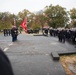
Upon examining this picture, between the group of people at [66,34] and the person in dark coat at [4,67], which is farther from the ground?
the person in dark coat at [4,67]

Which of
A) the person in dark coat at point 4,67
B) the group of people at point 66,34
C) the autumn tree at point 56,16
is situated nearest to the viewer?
the person in dark coat at point 4,67

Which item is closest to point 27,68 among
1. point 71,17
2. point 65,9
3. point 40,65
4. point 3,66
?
point 40,65

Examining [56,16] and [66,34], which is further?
[56,16]

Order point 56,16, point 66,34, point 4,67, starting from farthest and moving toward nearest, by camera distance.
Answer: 1. point 56,16
2. point 66,34
3. point 4,67

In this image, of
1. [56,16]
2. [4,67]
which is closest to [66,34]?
[4,67]

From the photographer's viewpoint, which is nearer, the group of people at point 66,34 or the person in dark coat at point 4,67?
the person in dark coat at point 4,67

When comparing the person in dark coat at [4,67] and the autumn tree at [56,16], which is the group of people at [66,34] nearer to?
the person in dark coat at [4,67]

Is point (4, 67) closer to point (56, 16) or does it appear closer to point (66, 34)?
point (66, 34)

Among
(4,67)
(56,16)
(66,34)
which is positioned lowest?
(66,34)

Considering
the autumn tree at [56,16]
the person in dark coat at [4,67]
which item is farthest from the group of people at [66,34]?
the autumn tree at [56,16]

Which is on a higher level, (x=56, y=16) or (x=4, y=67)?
(x=56, y=16)

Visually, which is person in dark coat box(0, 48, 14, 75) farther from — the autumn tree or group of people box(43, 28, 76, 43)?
the autumn tree

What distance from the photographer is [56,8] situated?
89.4 meters

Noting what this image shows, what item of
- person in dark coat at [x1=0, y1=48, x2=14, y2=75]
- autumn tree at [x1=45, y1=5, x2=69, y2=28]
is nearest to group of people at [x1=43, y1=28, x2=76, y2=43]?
person in dark coat at [x1=0, y1=48, x2=14, y2=75]
